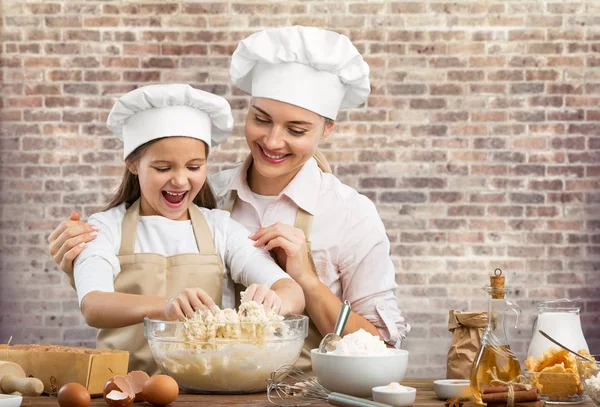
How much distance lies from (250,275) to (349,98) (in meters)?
0.74

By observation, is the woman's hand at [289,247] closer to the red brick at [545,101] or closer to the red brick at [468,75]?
the red brick at [468,75]

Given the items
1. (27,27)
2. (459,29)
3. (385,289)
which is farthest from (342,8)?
(385,289)

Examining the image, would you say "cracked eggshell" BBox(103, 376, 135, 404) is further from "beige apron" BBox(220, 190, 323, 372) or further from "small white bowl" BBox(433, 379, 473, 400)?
"beige apron" BBox(220, 190, 323, 372)

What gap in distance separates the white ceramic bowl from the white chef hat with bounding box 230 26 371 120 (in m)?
0.94

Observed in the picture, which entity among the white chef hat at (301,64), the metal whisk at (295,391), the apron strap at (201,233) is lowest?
the metal whisk at (295,391)

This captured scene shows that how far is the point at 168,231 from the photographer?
235cm

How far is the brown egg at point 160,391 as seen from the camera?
1613 mm

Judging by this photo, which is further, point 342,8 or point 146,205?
point 342,8

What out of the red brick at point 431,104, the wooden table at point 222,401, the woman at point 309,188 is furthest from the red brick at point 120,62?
the wooden table at point 222,401

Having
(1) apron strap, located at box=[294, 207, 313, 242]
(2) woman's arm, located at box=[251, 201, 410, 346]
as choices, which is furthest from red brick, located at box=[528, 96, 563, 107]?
(1) apron strap, located at box=[294, 207, 313, 242]

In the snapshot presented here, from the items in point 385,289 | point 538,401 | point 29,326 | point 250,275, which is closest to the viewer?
point 538,401

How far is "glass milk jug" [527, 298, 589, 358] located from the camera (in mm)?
1832

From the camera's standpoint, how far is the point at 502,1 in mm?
5164

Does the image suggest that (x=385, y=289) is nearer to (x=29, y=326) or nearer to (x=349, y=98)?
(x=349, y=98)
